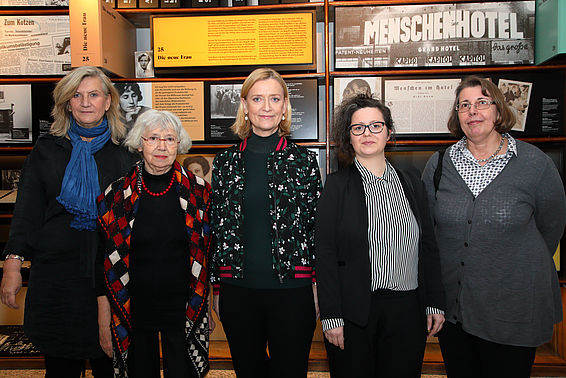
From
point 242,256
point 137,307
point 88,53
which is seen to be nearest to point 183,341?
point 137,307

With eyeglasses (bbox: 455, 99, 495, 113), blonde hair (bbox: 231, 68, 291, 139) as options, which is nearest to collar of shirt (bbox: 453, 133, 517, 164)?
eyeglasses (bbox: 455, 99, 495, 113)

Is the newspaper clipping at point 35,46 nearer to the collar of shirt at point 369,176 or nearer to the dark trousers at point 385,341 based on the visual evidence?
the collar of shirt at point 369,176

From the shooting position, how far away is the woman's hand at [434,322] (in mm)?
1557

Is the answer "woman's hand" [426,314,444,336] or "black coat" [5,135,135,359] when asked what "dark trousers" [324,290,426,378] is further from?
"black coat" [5,135,135,359]

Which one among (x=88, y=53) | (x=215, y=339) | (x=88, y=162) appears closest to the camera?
(x=88, y=162)

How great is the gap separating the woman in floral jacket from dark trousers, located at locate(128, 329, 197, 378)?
191mm

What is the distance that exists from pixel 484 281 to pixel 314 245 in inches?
25.5

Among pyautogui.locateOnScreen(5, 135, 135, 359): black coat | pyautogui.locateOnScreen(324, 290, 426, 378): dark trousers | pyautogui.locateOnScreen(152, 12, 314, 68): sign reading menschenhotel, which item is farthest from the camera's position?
pyautogui.locateOnScreen(152, 12, 314, 68): sign reading menschenhotel

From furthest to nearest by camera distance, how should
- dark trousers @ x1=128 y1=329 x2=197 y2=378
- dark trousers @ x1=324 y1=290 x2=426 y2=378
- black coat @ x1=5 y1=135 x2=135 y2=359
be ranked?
black coat @ x1=5 y1=135 x2=135 y2=359
dark trousers @ x1=128 y1=329 x2=197 y2=378
dark trousers @ x1=324 y1=290 x2=426 y2=378

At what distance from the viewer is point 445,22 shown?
2.65 m

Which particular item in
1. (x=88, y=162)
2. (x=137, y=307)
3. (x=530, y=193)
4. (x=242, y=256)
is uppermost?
(x=88, y=162)

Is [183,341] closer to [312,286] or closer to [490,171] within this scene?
[312,286]

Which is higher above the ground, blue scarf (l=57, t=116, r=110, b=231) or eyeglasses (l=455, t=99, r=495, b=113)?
eyeglasses (l=455, t=99, r=495, b=113)

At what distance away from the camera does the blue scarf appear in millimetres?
1615
